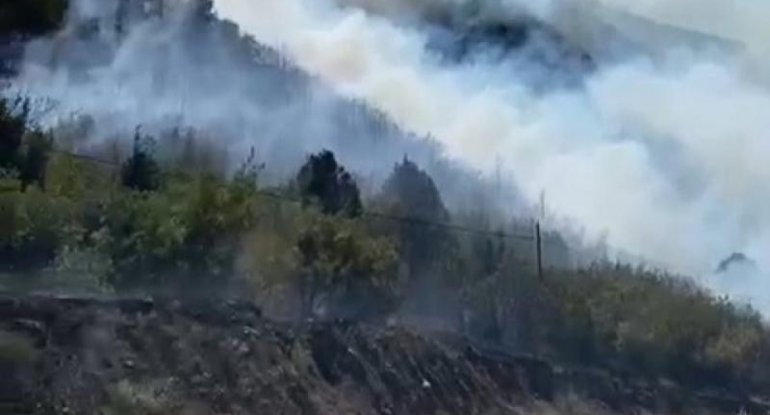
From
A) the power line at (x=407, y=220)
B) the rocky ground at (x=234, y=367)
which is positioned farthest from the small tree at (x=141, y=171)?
the rocky ground at (x=234, y=367)

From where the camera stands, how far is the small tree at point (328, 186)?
2419 inches

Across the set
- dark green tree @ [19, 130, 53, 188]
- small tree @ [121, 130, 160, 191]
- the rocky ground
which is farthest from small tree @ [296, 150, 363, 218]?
dark green tree @ [19, 130, 53, 188]

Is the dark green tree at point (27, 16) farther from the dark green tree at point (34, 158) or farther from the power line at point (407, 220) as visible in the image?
the power line at point (407, 220)

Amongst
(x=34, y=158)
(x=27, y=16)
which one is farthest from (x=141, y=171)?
(x=27, y=16)

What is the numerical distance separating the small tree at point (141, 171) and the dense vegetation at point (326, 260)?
80 mm

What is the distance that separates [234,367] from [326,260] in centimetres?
1233

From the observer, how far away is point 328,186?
6469 cm

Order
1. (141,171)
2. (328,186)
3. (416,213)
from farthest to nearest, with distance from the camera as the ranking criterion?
(416,213) → (328,186) → (141,171)

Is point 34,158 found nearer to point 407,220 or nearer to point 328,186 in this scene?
point 328,186

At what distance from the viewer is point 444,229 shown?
241ft

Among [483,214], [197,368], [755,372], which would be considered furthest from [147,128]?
[197,368]

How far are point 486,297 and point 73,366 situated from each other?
35148 mm

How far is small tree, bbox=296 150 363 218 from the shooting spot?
202ft

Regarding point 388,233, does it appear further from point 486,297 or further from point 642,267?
point 642,267
